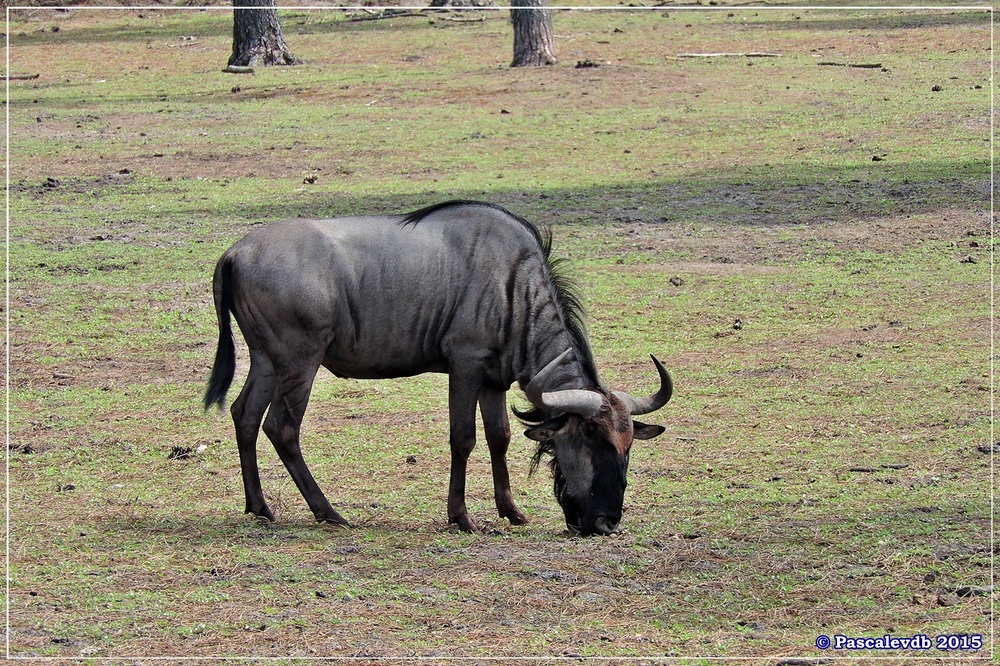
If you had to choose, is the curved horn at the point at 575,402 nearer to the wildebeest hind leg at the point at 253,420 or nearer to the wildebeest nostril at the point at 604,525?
the wildebeest nostril at the point at 604,525

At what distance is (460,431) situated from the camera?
7535mm

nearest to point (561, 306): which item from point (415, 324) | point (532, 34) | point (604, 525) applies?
point (415, 324)

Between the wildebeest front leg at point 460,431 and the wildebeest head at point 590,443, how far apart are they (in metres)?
0.42

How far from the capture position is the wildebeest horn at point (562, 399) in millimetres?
7078

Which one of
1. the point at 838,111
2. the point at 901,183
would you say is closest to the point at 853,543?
the point at 901,183

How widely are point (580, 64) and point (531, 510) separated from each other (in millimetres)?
16211

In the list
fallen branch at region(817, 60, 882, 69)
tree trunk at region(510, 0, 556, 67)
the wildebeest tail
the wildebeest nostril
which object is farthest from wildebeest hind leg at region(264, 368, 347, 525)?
fallen branch at region(817, 60, 882, 69)

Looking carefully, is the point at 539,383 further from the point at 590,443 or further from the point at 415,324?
the point at 415,324

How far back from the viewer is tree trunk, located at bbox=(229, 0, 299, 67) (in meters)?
24.4

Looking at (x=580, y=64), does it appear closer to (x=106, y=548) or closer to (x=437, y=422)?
(x=437, y=422)

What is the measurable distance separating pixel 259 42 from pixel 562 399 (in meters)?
19.1

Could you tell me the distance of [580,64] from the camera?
23.1 m

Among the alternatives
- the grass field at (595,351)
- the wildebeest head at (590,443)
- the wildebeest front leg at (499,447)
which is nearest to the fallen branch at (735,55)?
the grass field at (595,351)

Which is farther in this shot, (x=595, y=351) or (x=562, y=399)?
(x=595, y=351)
